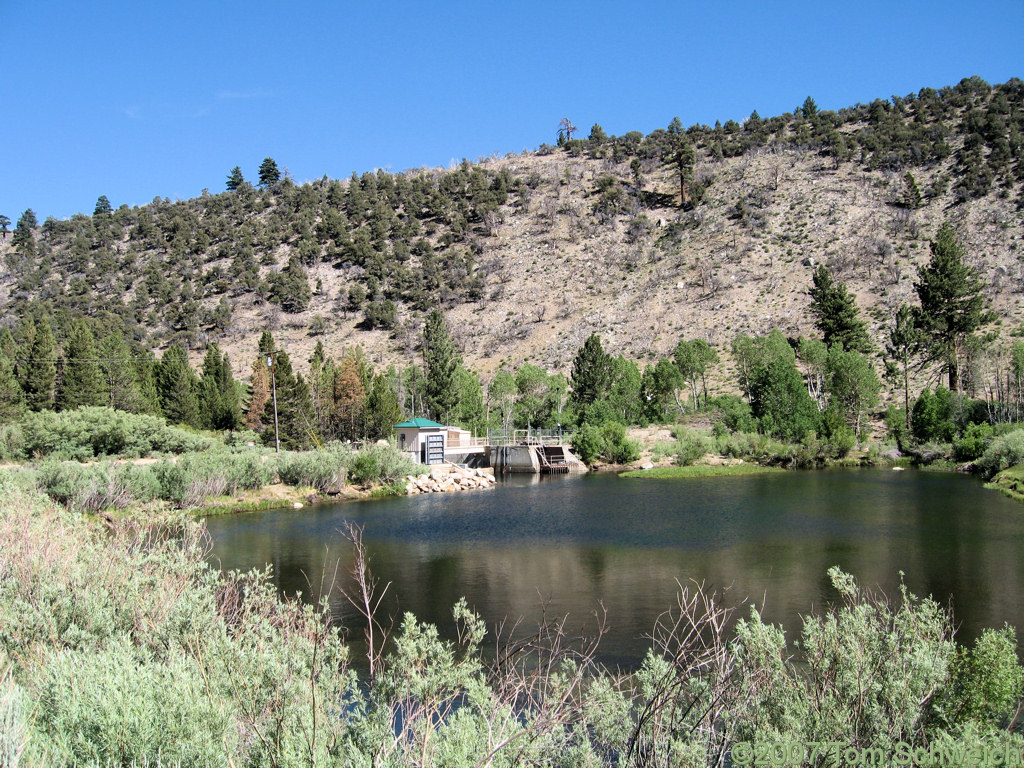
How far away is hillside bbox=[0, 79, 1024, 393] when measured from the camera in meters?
→ 63.9

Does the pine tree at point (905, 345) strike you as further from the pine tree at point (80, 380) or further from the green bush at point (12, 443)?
the pine tree at point (80, 380)

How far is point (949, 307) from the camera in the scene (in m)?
48.0

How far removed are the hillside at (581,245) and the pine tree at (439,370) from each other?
467 inches

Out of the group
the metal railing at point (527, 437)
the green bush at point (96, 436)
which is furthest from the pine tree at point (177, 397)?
the metal railing at point (527, 437)

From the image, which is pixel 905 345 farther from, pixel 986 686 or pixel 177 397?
pixel 986 686

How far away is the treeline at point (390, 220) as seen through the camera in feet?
240

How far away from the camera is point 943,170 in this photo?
231 ft

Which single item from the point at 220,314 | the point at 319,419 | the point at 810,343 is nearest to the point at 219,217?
the point at 220,314

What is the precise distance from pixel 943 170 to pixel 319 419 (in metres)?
63.0

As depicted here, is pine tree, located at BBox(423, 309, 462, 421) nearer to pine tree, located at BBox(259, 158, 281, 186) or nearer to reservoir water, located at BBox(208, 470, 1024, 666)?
reservoir water, located at BBox(208, 470, 1024, 666)

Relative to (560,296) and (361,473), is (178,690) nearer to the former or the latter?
(361,473)

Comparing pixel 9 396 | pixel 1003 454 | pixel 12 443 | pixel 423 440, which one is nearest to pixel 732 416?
pixel 1003 454

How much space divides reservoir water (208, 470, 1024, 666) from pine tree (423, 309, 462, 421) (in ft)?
60.9

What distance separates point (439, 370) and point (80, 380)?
21.9 metres
